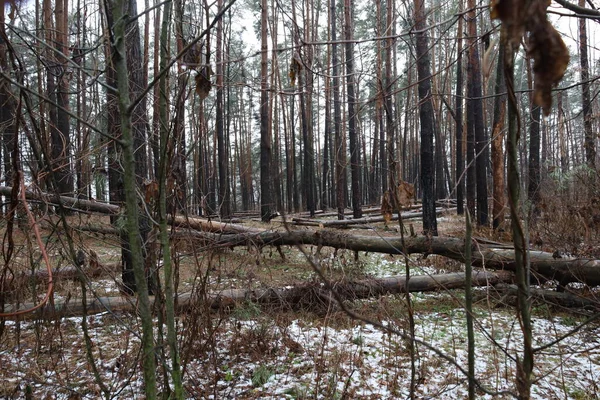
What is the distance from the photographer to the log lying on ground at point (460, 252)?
414 cm

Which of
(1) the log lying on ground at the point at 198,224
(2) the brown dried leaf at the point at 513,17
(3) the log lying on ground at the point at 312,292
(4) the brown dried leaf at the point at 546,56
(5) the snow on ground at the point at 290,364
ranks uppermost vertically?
(2) the brown dried leaf at the point at 513,17

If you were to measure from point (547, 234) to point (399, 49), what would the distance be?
2103 centimetres

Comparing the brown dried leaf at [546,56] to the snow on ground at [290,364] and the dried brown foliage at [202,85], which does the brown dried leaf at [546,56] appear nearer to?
the dried brown foliage at [202,85]

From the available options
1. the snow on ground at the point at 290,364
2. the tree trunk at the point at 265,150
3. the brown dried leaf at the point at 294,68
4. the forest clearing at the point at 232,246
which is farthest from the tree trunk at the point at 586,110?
the tree trunk at the point at 265,150

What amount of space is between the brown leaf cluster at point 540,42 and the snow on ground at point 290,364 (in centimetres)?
206

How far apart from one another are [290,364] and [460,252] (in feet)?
9.21

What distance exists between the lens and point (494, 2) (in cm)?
55

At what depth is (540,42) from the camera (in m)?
0.52

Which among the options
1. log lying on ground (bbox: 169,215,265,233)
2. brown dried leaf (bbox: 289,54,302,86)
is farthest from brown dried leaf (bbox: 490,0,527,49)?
log lying on ground (bbox: 169,215,265,233)

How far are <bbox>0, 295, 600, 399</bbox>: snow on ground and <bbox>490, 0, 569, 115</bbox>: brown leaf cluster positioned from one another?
206cm

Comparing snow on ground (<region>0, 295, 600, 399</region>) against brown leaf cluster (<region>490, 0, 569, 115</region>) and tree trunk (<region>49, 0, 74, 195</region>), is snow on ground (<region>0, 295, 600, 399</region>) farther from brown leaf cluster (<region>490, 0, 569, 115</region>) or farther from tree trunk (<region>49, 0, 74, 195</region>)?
brown leaf cluster (<region>490, 0, 569, 115</region>)

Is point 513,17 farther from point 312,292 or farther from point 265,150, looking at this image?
point 265,150

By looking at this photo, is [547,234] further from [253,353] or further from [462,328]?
[253,353]

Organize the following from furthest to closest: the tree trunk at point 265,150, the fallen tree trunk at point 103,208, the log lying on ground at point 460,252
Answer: the tree trunk at point 265,150, the log lying on ground at point 460,252, the fallen tree trunk at point 103,208
